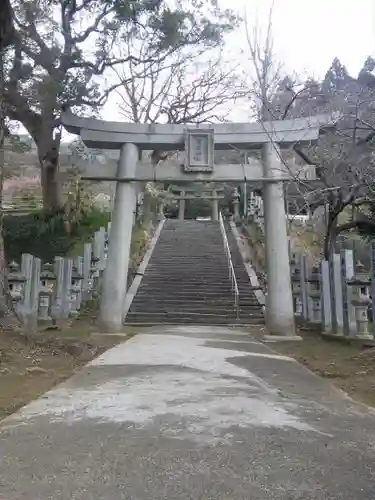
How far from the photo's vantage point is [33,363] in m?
5.53

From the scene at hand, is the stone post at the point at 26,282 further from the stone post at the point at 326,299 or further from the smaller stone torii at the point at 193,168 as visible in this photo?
the stone post at the point at 326,299

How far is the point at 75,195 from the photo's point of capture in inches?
697

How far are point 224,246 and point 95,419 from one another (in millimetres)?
15246

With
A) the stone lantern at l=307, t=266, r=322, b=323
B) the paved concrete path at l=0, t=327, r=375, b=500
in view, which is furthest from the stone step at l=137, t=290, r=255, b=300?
the paved concrete path at l=0, t=327, r=375, b=500

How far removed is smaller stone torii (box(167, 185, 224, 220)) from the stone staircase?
6303mm

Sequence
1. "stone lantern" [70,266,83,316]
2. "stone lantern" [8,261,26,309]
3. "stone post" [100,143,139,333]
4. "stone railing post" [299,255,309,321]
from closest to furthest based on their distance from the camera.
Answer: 1. "stone lantern" [8,261,26,309]
2. "stone post" [100,143,139,333]
3. "stone railing post" [299,255,309,321]
4. "stone lantern" [70,266,83,316]

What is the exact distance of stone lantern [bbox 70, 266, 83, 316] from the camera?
11834 millimetres

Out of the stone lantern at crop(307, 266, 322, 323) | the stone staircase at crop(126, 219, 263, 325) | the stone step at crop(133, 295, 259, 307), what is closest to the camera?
the stone lantern at crop(307, 266, 322, 323)

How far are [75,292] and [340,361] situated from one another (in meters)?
7.60

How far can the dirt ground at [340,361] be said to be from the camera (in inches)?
191

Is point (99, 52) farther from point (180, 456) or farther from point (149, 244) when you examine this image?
point (180, 456)

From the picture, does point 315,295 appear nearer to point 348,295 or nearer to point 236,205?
point 348,295

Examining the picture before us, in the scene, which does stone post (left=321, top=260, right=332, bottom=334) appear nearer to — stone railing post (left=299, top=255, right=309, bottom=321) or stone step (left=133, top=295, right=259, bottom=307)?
stone railing post (left=299, top=255, right=309, bottom=321)

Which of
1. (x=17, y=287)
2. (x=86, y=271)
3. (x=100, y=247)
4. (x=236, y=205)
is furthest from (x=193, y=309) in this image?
(x=236, y=205)
